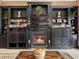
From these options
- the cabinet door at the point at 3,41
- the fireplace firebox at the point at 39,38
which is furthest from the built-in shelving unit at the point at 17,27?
the fireplace firebox at the point at 39,38

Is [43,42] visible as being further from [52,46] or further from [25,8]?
[25,8]

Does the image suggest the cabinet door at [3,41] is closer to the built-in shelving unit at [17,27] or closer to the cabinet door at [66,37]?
the built-in shelving unit at [17,27]

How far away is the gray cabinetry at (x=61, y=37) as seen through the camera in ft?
33.1

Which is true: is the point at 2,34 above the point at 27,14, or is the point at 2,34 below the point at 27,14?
below

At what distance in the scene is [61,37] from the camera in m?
10.1

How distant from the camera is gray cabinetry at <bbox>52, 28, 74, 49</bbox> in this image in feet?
33.1

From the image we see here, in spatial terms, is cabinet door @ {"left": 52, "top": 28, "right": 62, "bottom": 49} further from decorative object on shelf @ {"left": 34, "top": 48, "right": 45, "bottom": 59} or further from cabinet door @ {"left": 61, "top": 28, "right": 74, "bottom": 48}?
decorative object on shelf @ {"left": 34, "top": 48, "right": 45, "bottom": 59}

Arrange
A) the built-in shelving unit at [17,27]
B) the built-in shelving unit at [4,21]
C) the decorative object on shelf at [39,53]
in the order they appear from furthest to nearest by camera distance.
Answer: the built-in shelving unit at [4,21] < the built-in shelving unit at [17,27] < the decorative object on shelf at [39,53]

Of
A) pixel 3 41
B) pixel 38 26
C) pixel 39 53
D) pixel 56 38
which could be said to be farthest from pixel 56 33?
pixel 39 53

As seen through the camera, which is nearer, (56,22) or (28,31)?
(28,31)

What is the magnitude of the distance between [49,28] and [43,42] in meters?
0.71

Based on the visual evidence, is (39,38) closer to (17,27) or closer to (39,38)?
(39,38)

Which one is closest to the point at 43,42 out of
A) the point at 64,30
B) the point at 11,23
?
the point at 64,30

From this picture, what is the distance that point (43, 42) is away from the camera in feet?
33.3
